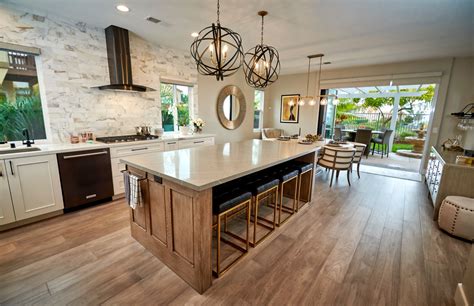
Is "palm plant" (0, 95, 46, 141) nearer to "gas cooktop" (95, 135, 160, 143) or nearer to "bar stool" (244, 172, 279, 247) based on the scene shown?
"gas cooktop" (95, 135, 160, 143)

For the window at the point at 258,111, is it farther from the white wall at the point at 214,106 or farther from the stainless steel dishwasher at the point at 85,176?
the stainless steel dishwasher at the point at 85,176

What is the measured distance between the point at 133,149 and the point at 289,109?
507 cm

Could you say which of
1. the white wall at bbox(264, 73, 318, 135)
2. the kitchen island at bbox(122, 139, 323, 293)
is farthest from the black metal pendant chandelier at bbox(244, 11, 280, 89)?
the white wall at bbox(264, 73, 318, 135)

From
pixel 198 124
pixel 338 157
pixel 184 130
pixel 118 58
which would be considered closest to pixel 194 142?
pixel 184 130

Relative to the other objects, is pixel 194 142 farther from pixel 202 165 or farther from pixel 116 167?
pixel 202 165

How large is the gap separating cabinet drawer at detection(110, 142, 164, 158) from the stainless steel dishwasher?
10 centimetres

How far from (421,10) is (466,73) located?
3177mm

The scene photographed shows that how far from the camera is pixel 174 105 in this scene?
4516 millimetres

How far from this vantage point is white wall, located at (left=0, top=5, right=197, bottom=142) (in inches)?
105

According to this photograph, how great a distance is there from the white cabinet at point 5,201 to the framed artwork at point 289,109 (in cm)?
620

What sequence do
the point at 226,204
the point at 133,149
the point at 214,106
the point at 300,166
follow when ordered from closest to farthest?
the point at 226,204 → the point at 300,166 → the point at 133,149 → the point at 214,106

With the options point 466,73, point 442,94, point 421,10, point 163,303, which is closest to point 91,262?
point 163,303

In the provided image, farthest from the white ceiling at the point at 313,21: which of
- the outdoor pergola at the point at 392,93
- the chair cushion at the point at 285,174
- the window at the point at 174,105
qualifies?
the outdoor pergola at the point at 392,93

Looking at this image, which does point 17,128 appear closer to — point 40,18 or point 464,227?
point 40,18
